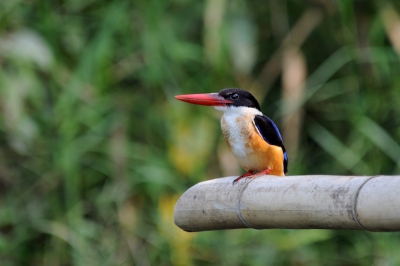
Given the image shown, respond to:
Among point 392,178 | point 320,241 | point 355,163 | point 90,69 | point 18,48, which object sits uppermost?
point 392,178

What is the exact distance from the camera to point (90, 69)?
4.14 m

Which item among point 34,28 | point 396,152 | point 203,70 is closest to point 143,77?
point 203,70

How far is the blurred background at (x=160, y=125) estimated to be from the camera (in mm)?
4102

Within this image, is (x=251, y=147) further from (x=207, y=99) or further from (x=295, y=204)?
(x=295, y=204)

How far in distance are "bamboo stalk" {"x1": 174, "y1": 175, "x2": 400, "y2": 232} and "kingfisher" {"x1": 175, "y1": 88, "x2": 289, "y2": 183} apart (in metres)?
0.43

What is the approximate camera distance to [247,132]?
281 centimetres

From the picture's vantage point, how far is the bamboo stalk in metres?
1.86

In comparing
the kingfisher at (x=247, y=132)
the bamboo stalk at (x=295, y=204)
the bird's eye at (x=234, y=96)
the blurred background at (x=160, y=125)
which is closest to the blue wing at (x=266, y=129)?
the kingfisher at (x=247, y=132)

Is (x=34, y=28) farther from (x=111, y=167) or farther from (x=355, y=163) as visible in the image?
(x=355, y=163)

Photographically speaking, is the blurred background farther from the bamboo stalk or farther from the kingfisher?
the bamboo stalk

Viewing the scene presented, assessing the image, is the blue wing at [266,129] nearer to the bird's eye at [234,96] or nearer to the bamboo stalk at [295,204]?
the bird's eye at [234,96]

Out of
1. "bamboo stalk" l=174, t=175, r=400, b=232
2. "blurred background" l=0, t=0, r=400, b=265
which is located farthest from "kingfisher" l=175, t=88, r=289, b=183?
"blurred background" l=0, t=0, r=400, b=265

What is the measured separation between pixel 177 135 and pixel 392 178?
2371 mm

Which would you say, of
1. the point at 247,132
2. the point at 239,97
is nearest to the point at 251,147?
the point at 247,132
